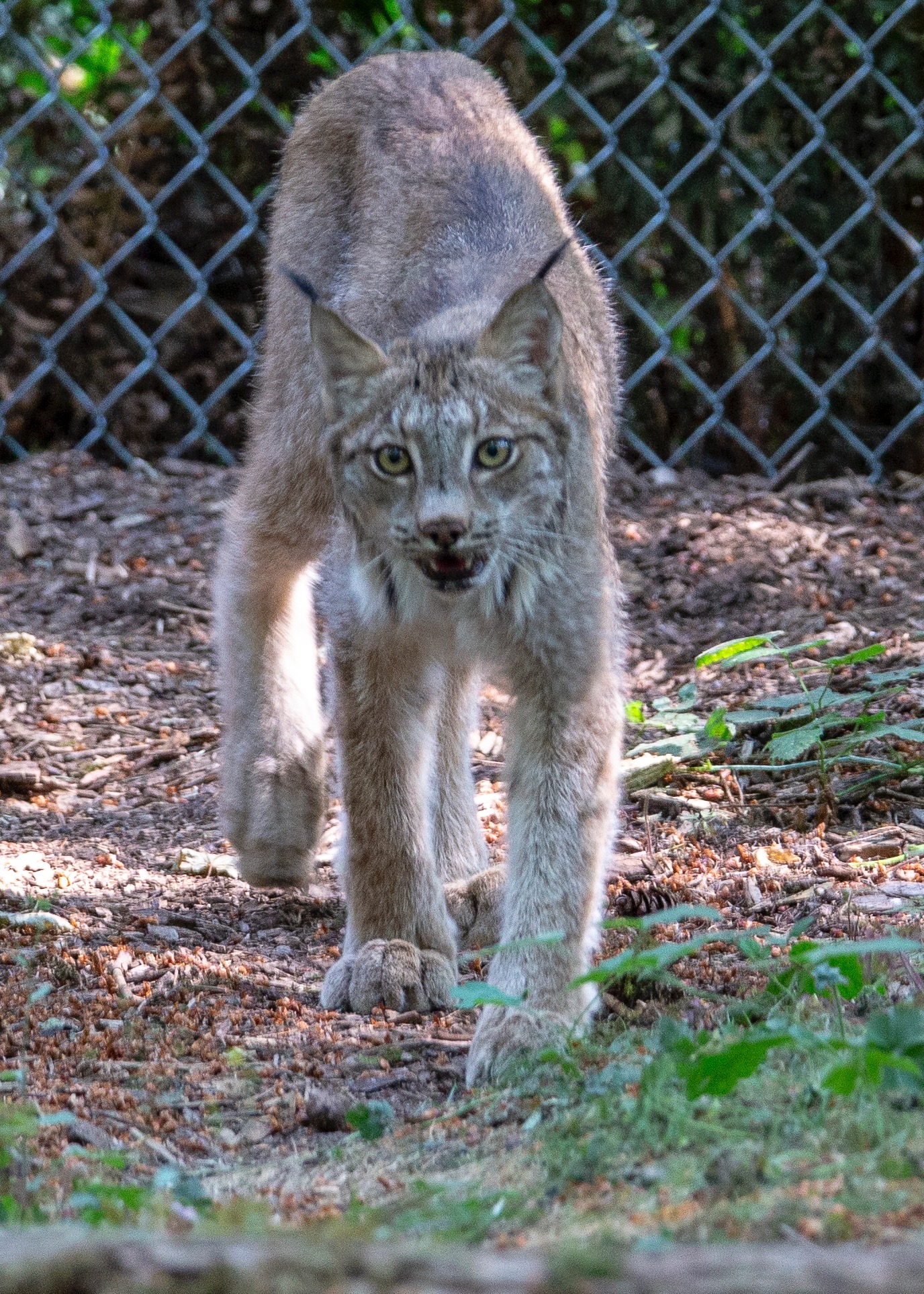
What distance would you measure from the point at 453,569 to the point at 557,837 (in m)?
0.57

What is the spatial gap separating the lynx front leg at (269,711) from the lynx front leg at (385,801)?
0.70m

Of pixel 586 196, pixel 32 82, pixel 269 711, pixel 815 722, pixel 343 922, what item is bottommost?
pixel 343 922

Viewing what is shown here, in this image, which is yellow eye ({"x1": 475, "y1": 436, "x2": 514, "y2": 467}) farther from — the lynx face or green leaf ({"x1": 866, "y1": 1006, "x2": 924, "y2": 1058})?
green leaf ({"x1": 866, "y1": 1006, "x2": 924, "y2": 1058})

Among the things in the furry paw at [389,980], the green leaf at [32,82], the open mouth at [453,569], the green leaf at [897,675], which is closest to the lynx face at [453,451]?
the open mouth at [453,569]

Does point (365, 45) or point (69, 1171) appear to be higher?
point (365, 45)

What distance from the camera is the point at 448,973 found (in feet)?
11.0

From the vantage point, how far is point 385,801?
11.2ft

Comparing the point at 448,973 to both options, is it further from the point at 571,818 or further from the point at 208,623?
the point at 208,623

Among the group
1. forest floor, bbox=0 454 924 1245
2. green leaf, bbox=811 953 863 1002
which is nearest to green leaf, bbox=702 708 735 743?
forest floor, bbox=0 454 924 1245

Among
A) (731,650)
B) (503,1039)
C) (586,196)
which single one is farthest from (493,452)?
(586,196)

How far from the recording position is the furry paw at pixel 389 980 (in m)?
3.25

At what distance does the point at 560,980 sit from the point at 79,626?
3089 mm

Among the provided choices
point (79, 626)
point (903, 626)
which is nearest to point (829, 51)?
point (903, 626)

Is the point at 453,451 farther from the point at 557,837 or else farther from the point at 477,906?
the point at 477,906
